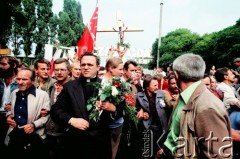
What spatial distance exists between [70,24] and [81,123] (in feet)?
164

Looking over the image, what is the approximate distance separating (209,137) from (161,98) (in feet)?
11.8

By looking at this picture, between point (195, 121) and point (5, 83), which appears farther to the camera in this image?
point (5, 83)

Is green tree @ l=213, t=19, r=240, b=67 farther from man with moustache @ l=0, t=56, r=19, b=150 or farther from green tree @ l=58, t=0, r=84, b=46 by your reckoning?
man with moustache @ l=0, t=56, r=19, b=150

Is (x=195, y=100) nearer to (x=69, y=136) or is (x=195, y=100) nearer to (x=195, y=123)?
(x=195, y=123)

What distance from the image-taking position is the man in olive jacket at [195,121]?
2.53 metres

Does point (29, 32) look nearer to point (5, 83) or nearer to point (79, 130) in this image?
point (5, 83)

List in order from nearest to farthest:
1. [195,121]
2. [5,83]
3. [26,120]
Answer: [195,121]
[26,120]
[5,83]

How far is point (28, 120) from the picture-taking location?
448 centimetres

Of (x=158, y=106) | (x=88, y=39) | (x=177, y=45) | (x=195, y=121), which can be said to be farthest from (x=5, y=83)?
(x=177, y=45)

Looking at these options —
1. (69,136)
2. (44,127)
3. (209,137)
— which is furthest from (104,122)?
(209,137)

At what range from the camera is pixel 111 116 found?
12.4 feet

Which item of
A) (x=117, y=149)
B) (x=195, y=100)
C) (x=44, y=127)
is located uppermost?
(x=195, y=100)

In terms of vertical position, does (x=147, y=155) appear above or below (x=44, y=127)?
below

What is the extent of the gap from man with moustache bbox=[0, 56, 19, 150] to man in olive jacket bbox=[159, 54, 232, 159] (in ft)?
11.2
